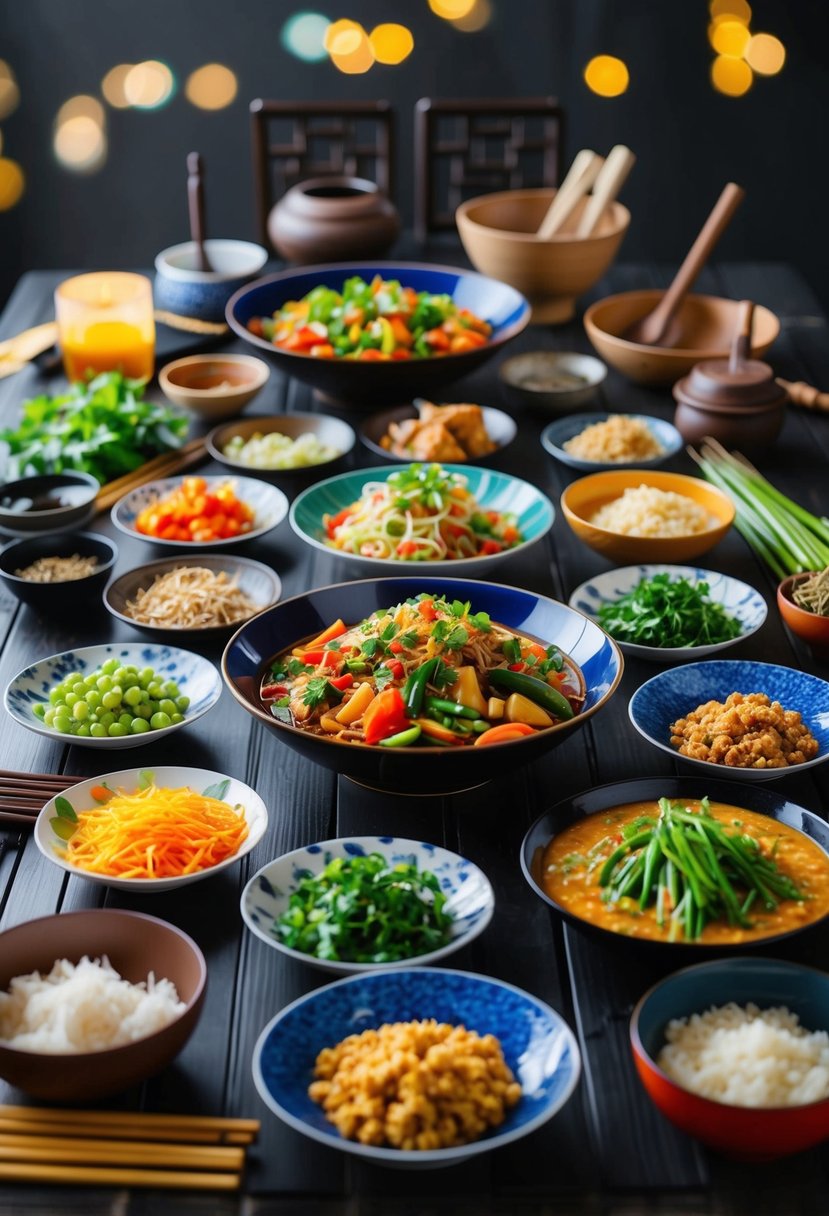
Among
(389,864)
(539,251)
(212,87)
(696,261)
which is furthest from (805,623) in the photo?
(212,87)

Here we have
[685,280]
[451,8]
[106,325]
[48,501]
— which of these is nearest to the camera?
[48,501]

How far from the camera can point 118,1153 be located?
1400 millimetres

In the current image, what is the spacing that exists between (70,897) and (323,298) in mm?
1956

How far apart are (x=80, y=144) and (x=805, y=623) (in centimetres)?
421

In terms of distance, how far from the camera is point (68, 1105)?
1.47 meters

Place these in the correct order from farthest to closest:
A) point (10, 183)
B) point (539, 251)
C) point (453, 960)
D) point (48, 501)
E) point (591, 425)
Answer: point (10, 183) < point (539, 251) < point (591, 425) < point (48, 501) < point (453, 960)

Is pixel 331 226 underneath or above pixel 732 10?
underneath

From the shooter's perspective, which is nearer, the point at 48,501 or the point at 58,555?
the point at 58,555

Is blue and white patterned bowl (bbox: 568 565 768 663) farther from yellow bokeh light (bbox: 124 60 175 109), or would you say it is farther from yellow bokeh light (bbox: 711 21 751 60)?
yellow bokeh light (bbox: 124 60 175 109)

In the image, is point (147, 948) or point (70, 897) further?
point (70, 897)

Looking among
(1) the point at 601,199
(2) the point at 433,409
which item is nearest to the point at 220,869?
(2) the point at 433,409

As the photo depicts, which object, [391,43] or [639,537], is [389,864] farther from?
[391,43]

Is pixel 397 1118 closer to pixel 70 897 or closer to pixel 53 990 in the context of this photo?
pixel 53 990

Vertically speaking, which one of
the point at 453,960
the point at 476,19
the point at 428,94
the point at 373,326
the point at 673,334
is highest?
the point at 476,19
